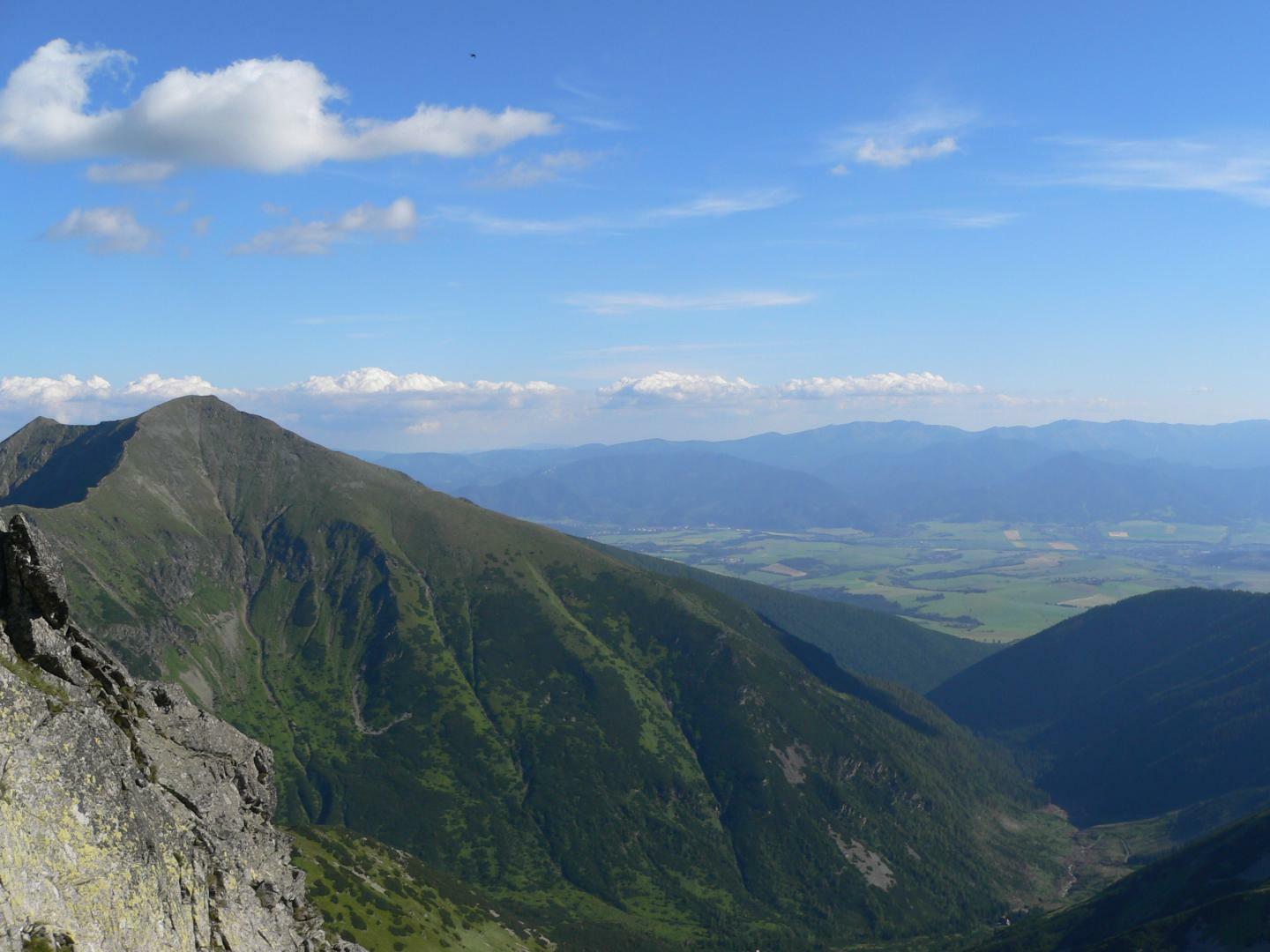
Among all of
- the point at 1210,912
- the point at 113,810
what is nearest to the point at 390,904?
the point at 113,810

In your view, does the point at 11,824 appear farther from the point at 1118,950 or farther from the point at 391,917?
the point at 1118,950

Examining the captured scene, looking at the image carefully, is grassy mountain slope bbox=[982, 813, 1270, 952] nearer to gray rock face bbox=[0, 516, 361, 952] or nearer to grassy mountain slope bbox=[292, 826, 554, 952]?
grassy mountain slope bbox=[292, 826, 554, 952]

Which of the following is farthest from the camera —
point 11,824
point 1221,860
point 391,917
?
point 1221,860

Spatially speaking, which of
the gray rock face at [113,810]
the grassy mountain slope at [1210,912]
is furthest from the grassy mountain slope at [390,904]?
the grassy mountain slope at [1210,912]

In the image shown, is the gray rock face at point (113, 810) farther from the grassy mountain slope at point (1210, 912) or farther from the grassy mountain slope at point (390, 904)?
the grassy mountain slope at point (1210, 912)

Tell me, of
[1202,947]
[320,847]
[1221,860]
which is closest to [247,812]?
[320,847]


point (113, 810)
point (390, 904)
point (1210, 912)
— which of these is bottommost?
point (1210, 912)

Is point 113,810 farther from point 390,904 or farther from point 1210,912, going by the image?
point 1210,912

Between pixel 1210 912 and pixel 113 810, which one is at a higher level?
pixel 113 810
